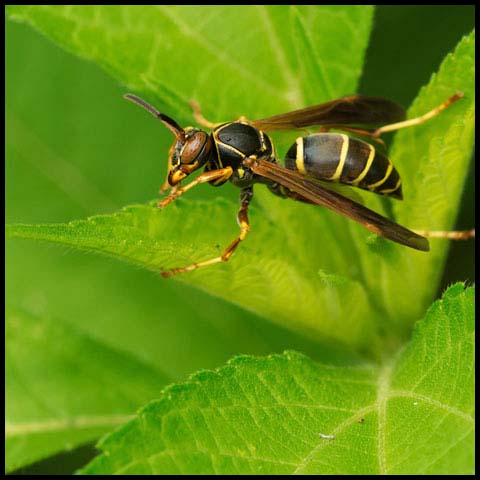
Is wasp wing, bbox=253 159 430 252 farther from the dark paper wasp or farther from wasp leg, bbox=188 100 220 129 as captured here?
wasp leg, bbox=188 100 220 129

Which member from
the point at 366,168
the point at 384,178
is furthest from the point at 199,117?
the point at 384,178

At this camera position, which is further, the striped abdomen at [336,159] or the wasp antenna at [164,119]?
the wasp antenna at [164,119]

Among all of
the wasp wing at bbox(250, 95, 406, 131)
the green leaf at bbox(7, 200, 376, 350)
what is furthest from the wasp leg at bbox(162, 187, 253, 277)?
the wasp wing at bbox(250, 95, 406, 131)

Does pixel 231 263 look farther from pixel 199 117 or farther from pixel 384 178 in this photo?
pixel 199 117

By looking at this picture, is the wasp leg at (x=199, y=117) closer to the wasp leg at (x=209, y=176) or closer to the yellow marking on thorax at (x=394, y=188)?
the wasp leg at (x=209, y=176)

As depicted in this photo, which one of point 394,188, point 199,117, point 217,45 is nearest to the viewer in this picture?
point 394,188

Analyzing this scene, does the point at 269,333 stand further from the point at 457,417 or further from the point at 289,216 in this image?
the point at 457,417

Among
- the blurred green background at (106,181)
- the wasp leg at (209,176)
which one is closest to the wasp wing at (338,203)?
the wasp leg at (209,176)
